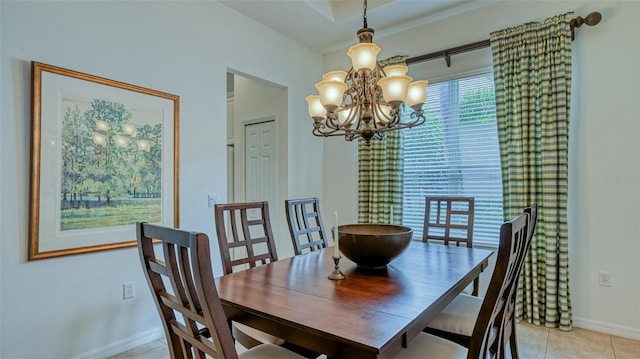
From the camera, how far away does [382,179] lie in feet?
12.0

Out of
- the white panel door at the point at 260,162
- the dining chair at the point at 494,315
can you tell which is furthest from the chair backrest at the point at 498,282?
the white panel door at the point at 260,162

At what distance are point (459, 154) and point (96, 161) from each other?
3150mm

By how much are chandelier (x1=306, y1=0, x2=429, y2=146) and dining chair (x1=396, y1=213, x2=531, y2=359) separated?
98 centimetres

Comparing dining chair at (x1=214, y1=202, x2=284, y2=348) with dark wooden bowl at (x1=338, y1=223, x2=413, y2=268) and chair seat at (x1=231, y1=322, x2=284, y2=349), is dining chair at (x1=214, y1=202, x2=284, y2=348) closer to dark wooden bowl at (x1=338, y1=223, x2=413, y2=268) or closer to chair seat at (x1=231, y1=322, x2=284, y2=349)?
chair seat at (x1=231, y1=322, x2=284, y2=349)

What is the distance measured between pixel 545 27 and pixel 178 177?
10.8 ft

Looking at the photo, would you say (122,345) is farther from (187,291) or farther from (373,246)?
(373,246)

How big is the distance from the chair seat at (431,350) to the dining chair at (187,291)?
813 millimetres

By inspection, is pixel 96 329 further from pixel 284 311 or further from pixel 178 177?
pixel 284 311

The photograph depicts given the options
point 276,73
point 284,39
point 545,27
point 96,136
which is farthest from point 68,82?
point 545,27

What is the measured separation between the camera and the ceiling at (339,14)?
10.3ft

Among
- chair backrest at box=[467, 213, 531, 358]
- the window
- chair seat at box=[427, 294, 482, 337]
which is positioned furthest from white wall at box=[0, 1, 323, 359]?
chair backrest at box=[467, 213, 531, 358]

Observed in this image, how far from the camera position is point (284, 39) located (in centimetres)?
378

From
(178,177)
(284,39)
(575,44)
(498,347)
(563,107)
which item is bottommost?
(498,347)

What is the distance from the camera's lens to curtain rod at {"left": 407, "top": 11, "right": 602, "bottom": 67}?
2.62 metres
